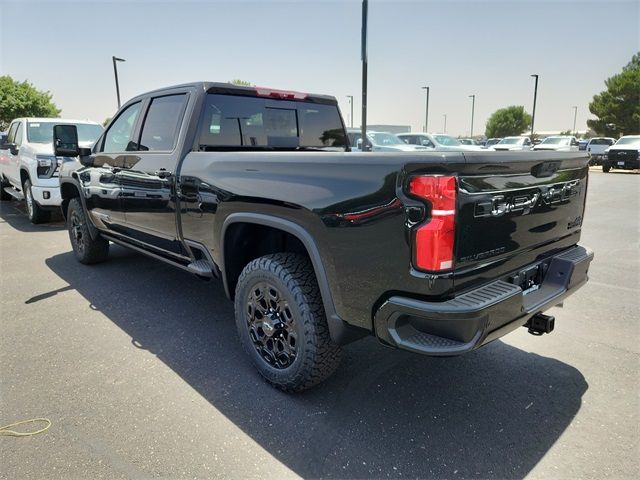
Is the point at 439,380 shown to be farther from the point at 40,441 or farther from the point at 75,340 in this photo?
the point at 75,340

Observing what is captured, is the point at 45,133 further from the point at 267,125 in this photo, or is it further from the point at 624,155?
the point at 624,155

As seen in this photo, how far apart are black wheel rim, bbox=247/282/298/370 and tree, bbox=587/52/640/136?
53.6 m

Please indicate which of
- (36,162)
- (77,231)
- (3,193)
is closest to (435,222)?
(77,231)

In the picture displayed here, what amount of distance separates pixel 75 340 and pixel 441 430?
9.24 feet

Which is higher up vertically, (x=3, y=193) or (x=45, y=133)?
(x=45, y=133)

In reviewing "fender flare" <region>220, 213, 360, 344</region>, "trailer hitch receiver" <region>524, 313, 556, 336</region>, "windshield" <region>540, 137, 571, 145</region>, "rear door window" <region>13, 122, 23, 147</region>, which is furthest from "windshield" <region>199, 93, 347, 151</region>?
"windshield" <region>540, 137, 571, 145</region>

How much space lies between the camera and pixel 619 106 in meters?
47.0

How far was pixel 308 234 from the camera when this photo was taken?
8.13 ft

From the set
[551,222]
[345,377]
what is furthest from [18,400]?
[551,222]

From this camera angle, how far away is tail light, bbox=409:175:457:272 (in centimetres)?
197

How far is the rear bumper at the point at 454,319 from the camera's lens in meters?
2.00

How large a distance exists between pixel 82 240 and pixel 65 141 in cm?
125

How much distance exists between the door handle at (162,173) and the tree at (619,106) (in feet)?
175

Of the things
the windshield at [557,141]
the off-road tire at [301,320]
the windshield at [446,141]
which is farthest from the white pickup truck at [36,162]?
the windshield at [557,141]
